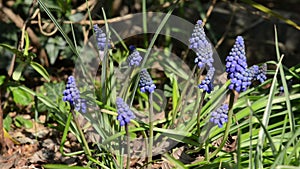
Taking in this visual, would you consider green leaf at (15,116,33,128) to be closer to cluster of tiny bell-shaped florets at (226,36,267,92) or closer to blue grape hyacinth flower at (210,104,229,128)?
blue grape hyacinth flower at (210,104,229,128)

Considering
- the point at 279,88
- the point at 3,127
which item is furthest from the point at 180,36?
the point at 3,127

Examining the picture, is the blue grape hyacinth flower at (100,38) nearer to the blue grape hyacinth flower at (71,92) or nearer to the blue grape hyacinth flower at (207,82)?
the blue grape hyacinth flower at (71,92)

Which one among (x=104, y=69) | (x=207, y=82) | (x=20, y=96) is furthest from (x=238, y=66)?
(x=20, y=96)

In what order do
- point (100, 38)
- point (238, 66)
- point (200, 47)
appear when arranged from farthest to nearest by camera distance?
1. point (100, 38)
2. point (200, 47)
3. point (238, 66)

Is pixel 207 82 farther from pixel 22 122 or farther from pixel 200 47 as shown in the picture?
pixel 22 122

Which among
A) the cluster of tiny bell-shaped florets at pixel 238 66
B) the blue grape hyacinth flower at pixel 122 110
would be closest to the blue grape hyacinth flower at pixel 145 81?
the blue grape hyacinth flower at pixel 122 110

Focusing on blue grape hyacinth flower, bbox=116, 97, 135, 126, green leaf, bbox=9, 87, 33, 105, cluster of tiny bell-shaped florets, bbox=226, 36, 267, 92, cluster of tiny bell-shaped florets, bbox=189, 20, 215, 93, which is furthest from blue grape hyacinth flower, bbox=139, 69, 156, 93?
green leaf, bbox=9, 87, 33, 105

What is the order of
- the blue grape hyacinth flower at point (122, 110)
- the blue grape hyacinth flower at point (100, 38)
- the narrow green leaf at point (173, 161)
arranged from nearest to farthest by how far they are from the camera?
the blue grape hyacinth flower at point (122, 110)
the narrow green leaf at point (173, 161)
the blue grape hyacinth flower at point (100, 38)
